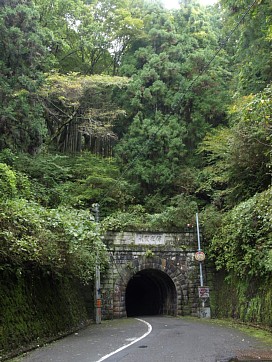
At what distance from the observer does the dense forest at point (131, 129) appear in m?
11.4

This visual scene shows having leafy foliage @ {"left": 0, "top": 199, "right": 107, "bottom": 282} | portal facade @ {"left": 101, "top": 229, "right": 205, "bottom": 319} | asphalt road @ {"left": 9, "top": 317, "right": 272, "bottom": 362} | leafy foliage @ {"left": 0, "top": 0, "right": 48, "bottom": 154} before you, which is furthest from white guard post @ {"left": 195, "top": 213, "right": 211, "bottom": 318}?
leafy foliage @ {"left": 0, "top": 0, "right": 48, "bottom": 154}

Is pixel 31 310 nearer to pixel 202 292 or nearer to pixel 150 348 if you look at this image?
pixel 150 348

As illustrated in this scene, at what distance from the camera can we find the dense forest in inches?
448

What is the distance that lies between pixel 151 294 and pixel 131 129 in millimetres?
10561

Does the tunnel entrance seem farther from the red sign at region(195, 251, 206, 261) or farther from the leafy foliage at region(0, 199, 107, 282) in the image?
the leafy foliage at region(0, 199, 107, 282)

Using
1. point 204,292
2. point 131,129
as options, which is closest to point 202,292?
point 204,292

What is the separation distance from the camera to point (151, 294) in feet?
80.7

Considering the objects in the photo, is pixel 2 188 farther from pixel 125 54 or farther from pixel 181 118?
pixel 125 54

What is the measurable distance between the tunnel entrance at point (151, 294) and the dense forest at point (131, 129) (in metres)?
2.93

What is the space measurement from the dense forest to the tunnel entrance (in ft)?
9.62

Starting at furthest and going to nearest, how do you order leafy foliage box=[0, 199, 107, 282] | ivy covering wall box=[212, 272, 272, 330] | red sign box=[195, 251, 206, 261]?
red sign box=[195, 251, 206, 261] < ivy covering wall box=[212, 272, 272, 330] < leafy foliage box=[0, 199, 107, 282]

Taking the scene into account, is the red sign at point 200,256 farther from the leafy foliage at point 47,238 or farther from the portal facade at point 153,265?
the leafy foliage at point 47,238

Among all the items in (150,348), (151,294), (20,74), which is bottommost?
(150,348)

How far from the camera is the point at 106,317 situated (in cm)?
1639
